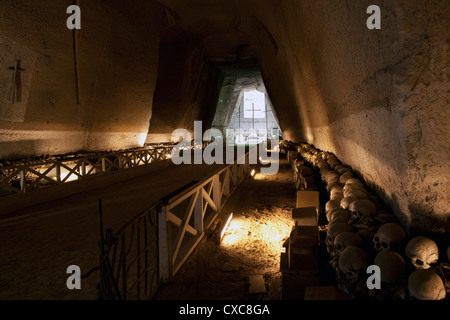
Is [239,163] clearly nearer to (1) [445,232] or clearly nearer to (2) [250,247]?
(2) [250,247]

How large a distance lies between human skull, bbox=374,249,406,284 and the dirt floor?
→ 1.66 m

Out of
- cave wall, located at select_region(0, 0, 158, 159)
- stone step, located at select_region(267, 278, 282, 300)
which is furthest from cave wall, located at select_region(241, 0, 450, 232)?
cave wall, located at select_region(0, 0, 158, 159)

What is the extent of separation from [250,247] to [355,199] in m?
2.15

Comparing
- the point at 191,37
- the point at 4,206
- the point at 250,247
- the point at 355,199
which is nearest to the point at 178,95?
the point at 191,37

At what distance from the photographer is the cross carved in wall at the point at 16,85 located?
7027mm

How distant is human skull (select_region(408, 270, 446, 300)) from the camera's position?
1794mm

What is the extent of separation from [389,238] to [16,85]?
972 centimetres

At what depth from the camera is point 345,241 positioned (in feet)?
8.19

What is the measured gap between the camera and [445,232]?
2.62 metres

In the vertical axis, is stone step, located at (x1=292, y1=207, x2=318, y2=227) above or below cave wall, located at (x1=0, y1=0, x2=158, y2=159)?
below

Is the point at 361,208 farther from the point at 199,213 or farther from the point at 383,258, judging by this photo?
the point at 199,213

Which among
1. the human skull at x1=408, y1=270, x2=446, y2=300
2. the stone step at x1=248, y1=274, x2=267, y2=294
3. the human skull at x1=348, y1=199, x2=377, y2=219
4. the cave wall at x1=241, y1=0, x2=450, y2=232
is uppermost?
the cave wall at x1=241, y1=0, x2=450, y2=232

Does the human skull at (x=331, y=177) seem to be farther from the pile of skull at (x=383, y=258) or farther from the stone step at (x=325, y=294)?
the stone step at (x=325, y=294)

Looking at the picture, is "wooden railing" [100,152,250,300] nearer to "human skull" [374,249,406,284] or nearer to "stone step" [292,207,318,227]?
"stone step" [292,207,318,227]
